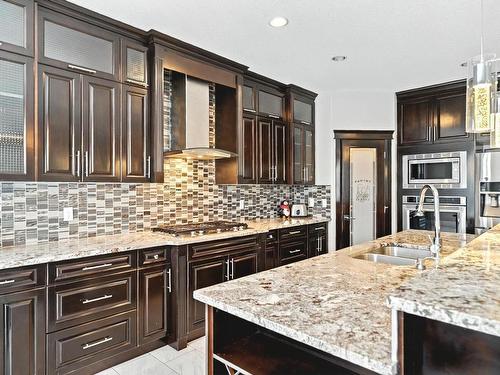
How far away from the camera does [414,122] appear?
4.71 meters

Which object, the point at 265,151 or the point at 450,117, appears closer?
the point at 265,151

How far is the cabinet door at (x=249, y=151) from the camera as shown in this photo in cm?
396

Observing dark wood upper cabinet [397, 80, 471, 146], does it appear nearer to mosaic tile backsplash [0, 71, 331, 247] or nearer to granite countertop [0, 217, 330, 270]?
mosaic tile backsplash [0, 71, 331, 247]

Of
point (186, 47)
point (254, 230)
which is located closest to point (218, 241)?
point (254, 230)

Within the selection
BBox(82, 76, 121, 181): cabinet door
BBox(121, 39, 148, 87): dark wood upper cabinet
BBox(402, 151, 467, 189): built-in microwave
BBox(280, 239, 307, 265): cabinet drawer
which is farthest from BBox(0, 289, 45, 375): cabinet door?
BBox(402, 151, 467, 189): built-in microwave

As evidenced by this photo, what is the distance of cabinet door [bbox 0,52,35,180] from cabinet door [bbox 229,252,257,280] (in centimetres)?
185

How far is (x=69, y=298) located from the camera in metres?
2.28

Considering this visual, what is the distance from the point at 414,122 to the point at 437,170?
0.74 m

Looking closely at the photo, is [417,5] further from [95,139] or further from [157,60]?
[95,139]

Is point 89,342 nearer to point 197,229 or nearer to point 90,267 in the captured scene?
point 90,267

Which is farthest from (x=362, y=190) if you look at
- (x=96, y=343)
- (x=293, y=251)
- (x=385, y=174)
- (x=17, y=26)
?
(x=17, y=26)

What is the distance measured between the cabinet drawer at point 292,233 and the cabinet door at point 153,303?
164cm

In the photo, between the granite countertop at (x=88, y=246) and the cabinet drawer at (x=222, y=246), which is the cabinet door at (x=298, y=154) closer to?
the cabinet drawer at (x=222, y=246)

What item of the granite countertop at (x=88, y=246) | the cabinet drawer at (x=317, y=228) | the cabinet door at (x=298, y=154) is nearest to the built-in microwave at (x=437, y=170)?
the cabinet drawer at (x=317, y=228)
